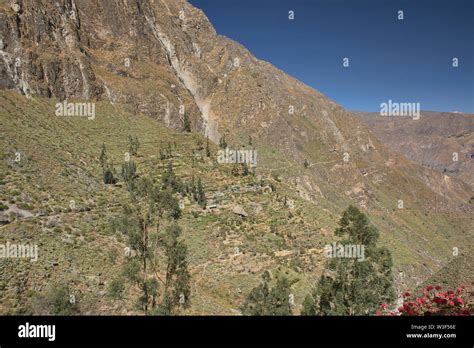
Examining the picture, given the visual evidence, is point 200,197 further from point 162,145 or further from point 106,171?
point 162,145

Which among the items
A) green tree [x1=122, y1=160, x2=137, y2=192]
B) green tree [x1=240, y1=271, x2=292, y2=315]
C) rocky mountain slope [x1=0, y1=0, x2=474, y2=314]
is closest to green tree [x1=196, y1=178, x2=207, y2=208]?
rocky mountain slope [x1=0, y1=0, x2=474, y2=314]

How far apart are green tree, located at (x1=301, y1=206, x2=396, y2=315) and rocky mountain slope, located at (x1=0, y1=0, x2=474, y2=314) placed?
1047cm

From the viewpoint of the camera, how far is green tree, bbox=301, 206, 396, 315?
13.9m

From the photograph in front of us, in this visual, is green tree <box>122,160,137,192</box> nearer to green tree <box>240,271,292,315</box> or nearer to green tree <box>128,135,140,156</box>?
green tree <box>128,135,140,156</box>

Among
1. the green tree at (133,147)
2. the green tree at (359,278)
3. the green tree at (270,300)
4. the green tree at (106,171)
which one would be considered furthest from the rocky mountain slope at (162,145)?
the green tree at (359,278)

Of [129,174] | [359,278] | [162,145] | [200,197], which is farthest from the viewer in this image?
[162,145]

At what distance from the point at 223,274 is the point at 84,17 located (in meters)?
79.5

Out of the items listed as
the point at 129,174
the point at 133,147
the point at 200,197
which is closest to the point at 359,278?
the point at 200,197

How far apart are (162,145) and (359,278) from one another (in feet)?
166

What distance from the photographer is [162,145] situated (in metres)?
60.1

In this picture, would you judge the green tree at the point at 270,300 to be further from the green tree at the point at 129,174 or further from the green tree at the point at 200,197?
the green tree at the point at 129,174
